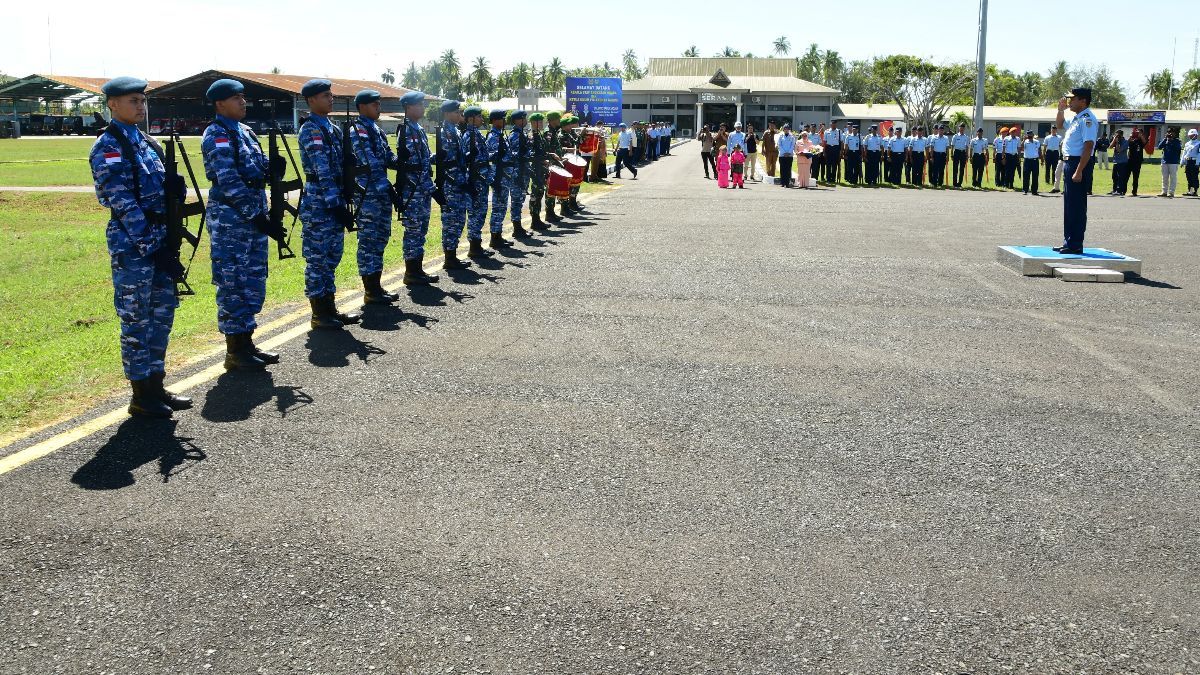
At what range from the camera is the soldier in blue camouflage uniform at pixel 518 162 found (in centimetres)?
1441

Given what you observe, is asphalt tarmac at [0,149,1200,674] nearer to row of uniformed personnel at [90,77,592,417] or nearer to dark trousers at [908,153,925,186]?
row of uniformed personnel at [90,77,592,417]

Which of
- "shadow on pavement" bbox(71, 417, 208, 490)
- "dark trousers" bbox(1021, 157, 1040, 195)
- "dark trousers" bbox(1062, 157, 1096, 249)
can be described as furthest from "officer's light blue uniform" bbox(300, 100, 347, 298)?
"dark trousers" bbox(1021, 157, 1040, 195)

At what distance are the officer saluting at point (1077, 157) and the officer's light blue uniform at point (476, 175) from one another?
6.76 metres

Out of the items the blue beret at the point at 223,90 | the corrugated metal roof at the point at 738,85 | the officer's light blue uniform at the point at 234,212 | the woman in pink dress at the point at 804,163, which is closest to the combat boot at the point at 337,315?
the officer's light blue uniform at the point at 234,212

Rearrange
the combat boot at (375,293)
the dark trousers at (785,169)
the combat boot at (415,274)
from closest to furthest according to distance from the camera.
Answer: the combat boot at (375,293), the combat boot at (415,274), the dark trousers at (785,169)

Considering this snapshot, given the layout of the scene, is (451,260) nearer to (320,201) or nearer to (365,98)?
(365,98)

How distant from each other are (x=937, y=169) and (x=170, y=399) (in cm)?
2862

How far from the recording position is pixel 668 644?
351 cm

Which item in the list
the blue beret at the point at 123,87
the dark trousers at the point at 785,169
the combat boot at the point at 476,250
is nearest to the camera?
the blue beret at the point at 123,87

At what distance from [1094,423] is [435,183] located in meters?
7.88

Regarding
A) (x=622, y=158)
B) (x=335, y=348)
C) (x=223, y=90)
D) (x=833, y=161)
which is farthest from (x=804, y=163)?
(x=223, y=90)

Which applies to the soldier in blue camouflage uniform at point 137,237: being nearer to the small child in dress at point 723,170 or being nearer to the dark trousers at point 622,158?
the small child in dress at point 723,170

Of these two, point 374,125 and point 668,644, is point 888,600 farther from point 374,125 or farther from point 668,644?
point 374,125

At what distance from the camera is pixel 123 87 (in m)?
5.90
